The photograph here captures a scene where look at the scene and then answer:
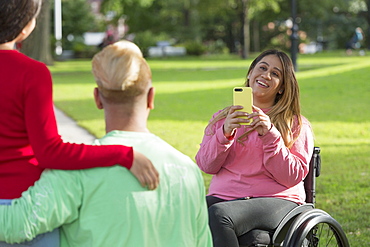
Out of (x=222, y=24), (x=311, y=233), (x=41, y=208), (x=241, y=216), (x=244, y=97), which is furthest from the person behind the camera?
(x=222, y=24)

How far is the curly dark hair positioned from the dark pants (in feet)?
5.30

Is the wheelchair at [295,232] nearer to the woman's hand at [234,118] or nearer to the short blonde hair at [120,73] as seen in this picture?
the woman's hand at [234,118]

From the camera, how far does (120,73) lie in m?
2.56

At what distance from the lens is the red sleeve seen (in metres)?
2.50

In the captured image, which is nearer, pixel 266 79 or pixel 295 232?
pixel 295 232

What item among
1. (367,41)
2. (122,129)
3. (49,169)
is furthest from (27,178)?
(367,41)

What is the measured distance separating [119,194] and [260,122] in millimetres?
1353

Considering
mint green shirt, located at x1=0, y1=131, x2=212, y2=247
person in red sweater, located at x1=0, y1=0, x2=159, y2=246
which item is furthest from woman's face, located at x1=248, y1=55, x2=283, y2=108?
person in red sweater, located at x1=0, y1=0, x2=159, y2=246

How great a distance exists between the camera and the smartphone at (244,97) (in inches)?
140

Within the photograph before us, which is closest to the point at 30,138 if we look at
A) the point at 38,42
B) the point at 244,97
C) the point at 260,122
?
the point at 244,97

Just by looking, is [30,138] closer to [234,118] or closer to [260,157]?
[234,118]

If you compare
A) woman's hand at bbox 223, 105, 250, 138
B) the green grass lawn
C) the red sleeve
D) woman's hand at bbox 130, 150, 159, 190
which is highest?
the red sleeve

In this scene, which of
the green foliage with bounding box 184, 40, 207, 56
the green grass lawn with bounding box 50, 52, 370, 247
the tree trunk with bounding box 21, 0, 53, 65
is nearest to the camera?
the green grass lawn with bounding box 50, 52, 370, 247

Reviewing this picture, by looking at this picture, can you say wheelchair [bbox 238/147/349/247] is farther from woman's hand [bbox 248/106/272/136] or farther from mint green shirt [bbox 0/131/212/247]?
mint green shirt [bbox 0/131/212/247]
